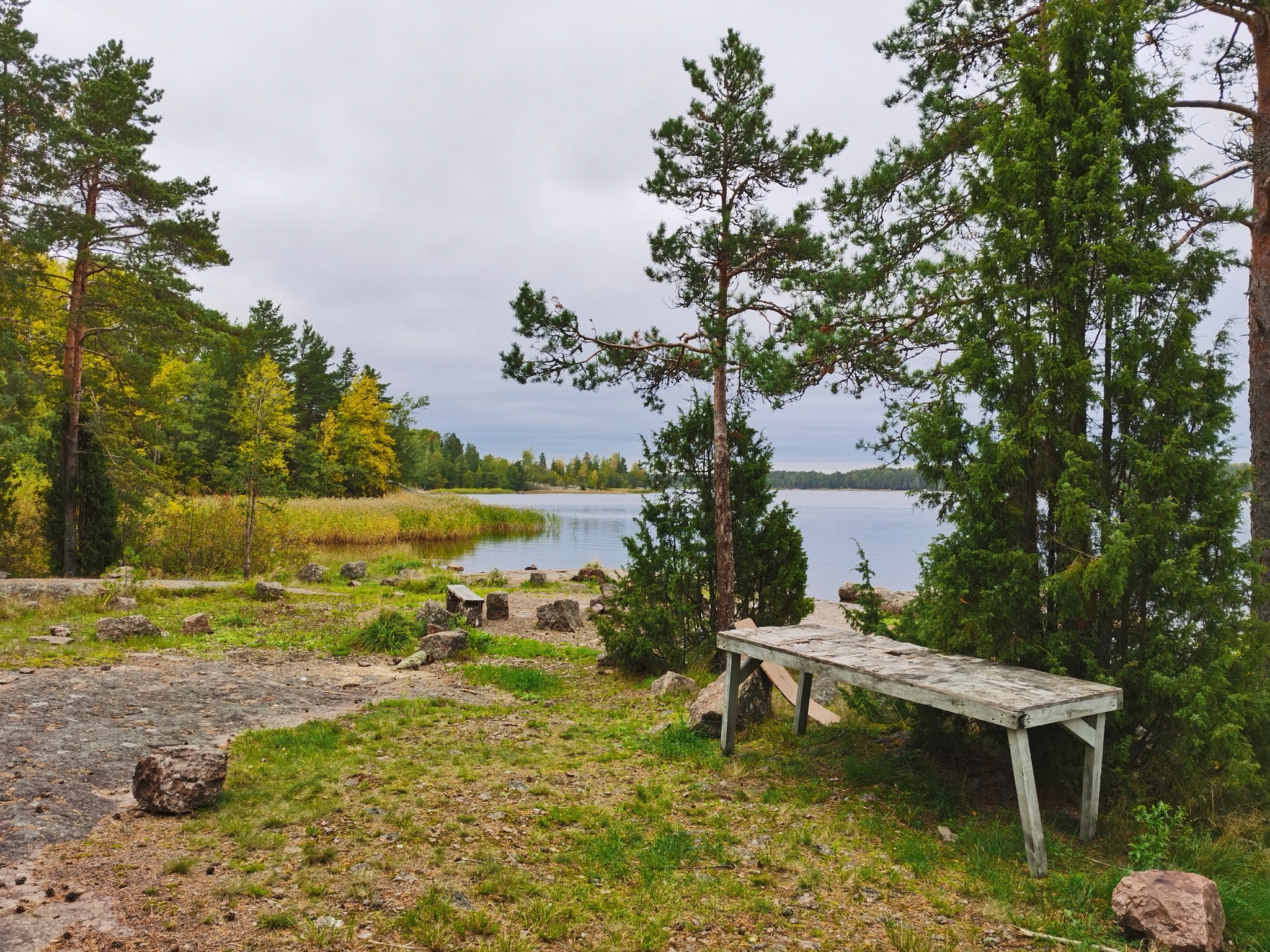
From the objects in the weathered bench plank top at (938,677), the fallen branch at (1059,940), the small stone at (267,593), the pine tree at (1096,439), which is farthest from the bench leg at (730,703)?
the small stone at (267,593)

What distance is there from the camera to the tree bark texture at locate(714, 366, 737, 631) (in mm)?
8844

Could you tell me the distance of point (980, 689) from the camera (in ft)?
13.7

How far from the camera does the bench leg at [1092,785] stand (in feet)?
13.8

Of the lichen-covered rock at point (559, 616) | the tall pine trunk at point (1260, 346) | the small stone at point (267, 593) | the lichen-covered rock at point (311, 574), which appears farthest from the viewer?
the lichen-covered rock at point (311, 574)

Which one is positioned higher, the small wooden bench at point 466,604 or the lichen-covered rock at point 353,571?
the small wooden bench at point 466,604

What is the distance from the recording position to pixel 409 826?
4.28 metres

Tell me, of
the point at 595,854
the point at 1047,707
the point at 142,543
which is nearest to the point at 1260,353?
the point at 1047,707

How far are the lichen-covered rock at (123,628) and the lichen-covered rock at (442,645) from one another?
3.64 m

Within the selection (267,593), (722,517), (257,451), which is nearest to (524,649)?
(722,517)

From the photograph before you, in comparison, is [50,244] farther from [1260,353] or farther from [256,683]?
[1260,353]

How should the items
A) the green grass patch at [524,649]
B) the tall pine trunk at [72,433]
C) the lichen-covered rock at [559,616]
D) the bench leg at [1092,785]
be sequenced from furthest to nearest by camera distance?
the tall pine trunk at [72,433] → the lichen-covered rock at [559,616] → the green grass patch at [524,649] → the bench leg at [1092,785]

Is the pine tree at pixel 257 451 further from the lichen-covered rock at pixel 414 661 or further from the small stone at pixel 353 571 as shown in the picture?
the lichen-covered rock at pixel 414 661

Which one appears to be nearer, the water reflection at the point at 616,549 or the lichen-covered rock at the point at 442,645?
the lichen-covered rock at the point at 442,645

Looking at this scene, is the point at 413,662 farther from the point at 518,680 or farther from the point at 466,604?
the point at 466,604
